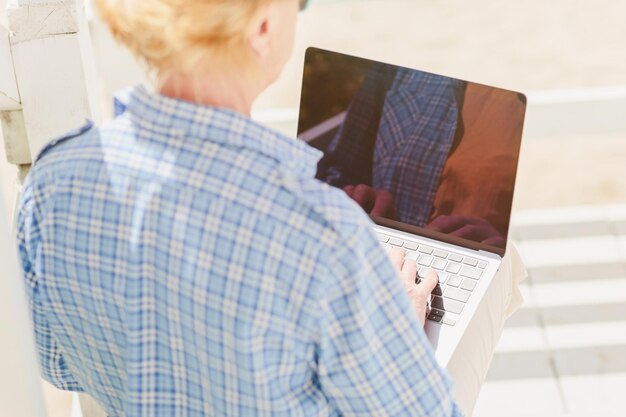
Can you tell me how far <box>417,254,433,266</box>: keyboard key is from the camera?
136 centimetres

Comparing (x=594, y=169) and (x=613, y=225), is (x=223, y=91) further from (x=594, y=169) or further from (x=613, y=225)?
(x=594, y=169)

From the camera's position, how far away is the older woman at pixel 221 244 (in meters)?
0.75

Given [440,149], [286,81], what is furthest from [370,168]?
[286,81]

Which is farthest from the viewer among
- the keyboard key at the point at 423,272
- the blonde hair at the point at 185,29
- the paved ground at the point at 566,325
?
the paved ground at the point at 566,325

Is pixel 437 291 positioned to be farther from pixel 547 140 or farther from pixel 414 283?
pixel 547 140

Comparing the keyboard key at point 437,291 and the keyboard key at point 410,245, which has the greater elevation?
the keyboard key at point 410,245

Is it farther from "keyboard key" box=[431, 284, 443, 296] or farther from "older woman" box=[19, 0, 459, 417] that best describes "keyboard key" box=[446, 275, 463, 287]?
"older woman" box=[19, 0, 459, 417]

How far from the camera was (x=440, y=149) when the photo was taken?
54.1 inches

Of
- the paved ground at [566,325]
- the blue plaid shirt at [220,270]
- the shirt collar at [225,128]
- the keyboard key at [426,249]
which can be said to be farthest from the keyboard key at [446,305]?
the paved ground at [566,325]

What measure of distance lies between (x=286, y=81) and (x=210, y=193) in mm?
2355

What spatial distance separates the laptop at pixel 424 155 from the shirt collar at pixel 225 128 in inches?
22.1

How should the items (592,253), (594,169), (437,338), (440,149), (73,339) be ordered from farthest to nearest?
A: (594,169)
(592,253)
(440,149)
(437,338)
(73,339)

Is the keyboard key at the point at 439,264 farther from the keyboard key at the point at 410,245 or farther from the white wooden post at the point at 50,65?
the white wooden post at the point at 50,65

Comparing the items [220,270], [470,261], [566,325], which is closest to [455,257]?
[470,261]
